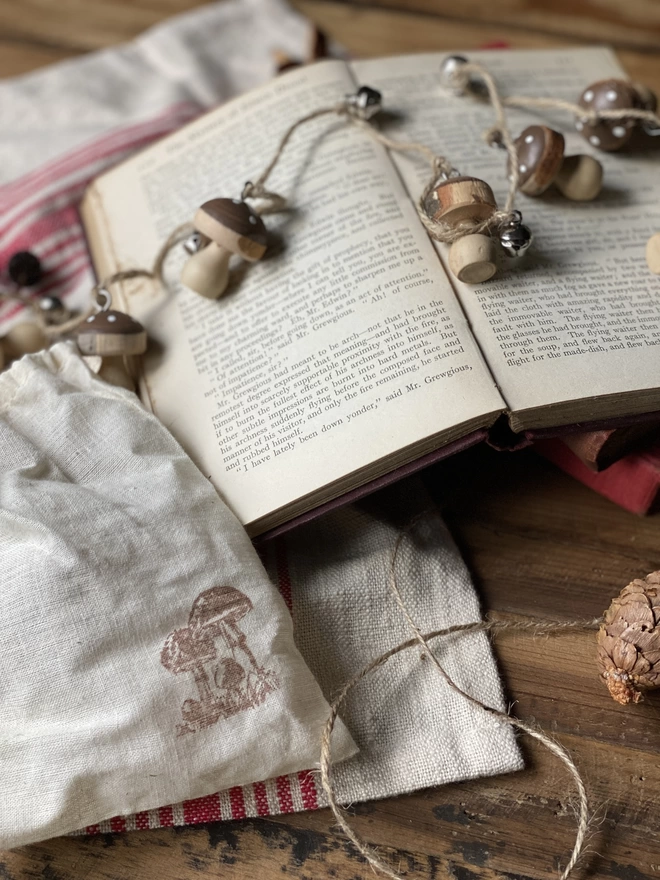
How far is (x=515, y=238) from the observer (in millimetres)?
822

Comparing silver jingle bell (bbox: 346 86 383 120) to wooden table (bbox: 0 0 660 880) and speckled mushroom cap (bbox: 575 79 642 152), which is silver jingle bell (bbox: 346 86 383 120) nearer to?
speckled mushroom cap (bbox: 575 79 642 152)

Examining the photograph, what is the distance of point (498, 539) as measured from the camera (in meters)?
0.87

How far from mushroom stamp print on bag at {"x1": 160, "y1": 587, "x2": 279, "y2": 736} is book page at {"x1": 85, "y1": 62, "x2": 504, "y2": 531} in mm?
100

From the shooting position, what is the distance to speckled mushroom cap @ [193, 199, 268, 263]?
2.89 ft

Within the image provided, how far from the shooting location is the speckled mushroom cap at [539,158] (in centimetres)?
88

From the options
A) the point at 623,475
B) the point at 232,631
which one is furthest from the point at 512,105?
the point at 232,631

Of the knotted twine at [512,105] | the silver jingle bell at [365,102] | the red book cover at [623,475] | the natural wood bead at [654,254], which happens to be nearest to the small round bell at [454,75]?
the knotted twine at [512,105]

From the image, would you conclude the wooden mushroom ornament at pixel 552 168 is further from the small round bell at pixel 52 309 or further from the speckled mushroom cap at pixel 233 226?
the small round bell at pixel 52 309

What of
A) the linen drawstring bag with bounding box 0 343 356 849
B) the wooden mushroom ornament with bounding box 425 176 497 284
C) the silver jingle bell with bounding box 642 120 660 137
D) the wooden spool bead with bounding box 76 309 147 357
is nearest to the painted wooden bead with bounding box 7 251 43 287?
the wooden spool bead with bounding box 76 309 147 357

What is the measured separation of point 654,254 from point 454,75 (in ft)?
1.16

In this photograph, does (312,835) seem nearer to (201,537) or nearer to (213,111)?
(201,537)

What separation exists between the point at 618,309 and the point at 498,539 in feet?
0.87

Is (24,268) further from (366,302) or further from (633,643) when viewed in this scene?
(633,643)

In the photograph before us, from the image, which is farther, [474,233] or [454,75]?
[454,75]
